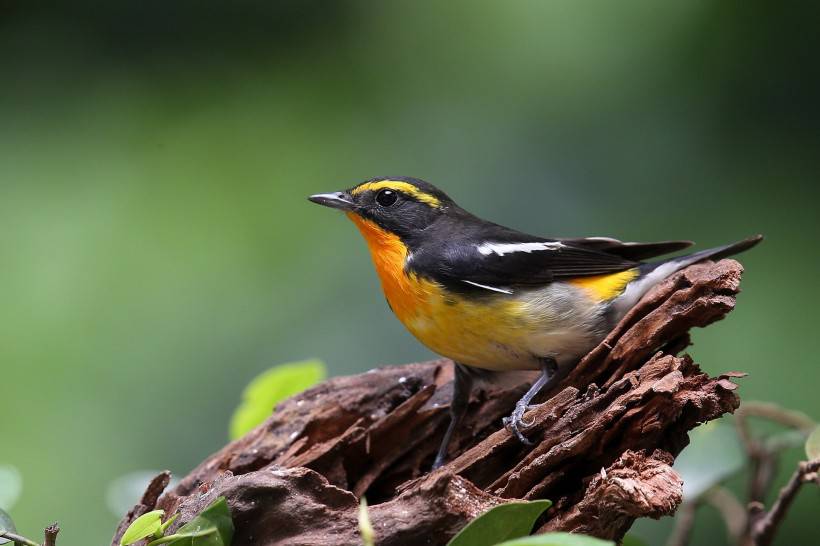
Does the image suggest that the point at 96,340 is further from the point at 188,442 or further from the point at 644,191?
the point at 644,191

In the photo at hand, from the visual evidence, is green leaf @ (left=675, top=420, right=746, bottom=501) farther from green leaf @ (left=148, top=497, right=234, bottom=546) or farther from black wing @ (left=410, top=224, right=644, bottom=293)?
green leaf @ (left=148, top=497, right=234, bottom=546)

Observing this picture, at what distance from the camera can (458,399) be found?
371cm

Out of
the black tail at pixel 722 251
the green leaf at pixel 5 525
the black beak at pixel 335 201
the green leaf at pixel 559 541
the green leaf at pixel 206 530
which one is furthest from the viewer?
the black beak at pixel 335 201

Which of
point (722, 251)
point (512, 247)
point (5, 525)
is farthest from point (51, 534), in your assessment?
point (722, 251)

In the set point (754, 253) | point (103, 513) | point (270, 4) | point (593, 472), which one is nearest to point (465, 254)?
point (593, 472)

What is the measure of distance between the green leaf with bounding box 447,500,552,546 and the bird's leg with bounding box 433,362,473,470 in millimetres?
1310

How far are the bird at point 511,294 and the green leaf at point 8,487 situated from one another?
1453 mm

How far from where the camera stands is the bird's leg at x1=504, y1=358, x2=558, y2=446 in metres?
3.04

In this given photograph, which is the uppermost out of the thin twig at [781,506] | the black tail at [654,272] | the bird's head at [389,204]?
the bird's head at [389,204]

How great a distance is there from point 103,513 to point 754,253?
169 inches

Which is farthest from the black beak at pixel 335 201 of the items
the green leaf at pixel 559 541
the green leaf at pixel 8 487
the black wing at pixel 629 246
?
the green leaf at pixel 559 541

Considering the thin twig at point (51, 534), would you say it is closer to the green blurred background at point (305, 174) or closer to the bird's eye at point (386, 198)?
the bird's eye at point (386, 198)

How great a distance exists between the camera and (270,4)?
692cm

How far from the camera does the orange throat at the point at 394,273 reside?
3730mm
